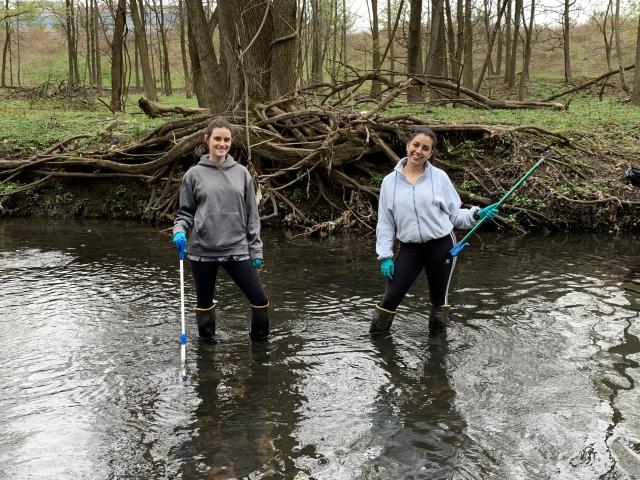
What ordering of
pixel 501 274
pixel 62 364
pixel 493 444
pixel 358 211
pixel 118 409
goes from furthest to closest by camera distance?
pixel 358 211 < pixel 501 274 < pixel 62 364 < pixel 118 409 < pixel 493 444

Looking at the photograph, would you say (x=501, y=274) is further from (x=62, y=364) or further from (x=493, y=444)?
(x=62, y=364)

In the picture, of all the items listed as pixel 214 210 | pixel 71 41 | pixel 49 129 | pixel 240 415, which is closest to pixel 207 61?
pixel 49 129

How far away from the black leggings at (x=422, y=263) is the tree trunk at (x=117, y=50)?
16.9 metres

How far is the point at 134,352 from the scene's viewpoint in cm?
534

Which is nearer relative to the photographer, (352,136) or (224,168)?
(224,168)

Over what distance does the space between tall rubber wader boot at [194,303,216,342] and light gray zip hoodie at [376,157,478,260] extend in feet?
5.44

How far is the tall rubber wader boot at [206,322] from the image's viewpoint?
5.38 metres

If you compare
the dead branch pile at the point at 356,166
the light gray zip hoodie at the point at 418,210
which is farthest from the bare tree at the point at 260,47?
the light gray zip hoodie at the point at 418,210

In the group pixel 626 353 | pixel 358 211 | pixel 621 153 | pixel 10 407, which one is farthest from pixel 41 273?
pixel 621 153

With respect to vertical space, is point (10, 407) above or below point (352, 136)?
below

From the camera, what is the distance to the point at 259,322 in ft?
17.7

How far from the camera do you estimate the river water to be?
358cm

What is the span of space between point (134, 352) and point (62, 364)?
60cm

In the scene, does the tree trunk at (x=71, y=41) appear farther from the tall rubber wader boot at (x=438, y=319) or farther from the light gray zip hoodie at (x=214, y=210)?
the tall rubber wader boot at (x=438, y=319)
